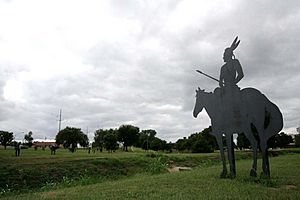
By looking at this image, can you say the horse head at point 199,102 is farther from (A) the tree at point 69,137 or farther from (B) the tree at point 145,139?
(B) the tree at point 145,139

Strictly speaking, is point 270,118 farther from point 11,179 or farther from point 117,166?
point 117,166

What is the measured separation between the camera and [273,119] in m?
15.9

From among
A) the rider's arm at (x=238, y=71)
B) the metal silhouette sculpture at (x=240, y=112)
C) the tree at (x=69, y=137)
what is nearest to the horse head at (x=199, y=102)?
the metal silhouette sculpture at (x=240, y=112)

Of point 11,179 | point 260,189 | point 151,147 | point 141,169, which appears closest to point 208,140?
point 151,147

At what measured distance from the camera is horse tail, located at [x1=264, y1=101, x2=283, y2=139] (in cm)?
1580

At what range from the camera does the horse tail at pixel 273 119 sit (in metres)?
15.8

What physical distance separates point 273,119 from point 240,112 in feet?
5.16

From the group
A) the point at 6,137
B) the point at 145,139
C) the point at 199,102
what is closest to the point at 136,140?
the point at 145,139

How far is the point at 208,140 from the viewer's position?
83.0 m

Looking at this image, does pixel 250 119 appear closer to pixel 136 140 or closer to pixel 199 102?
pixel 199 102

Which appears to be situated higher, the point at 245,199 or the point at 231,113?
the point at 231,113

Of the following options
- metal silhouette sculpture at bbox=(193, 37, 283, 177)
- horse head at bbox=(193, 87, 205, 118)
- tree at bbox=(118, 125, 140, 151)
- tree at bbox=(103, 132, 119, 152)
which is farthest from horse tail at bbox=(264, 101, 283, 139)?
tree at bbox=(118, 125, 140, 151)

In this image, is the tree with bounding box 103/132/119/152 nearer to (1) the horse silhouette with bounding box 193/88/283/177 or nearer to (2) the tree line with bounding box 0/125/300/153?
(2) the tree line with bounding box 0/125/300/153

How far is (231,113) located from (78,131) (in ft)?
241
